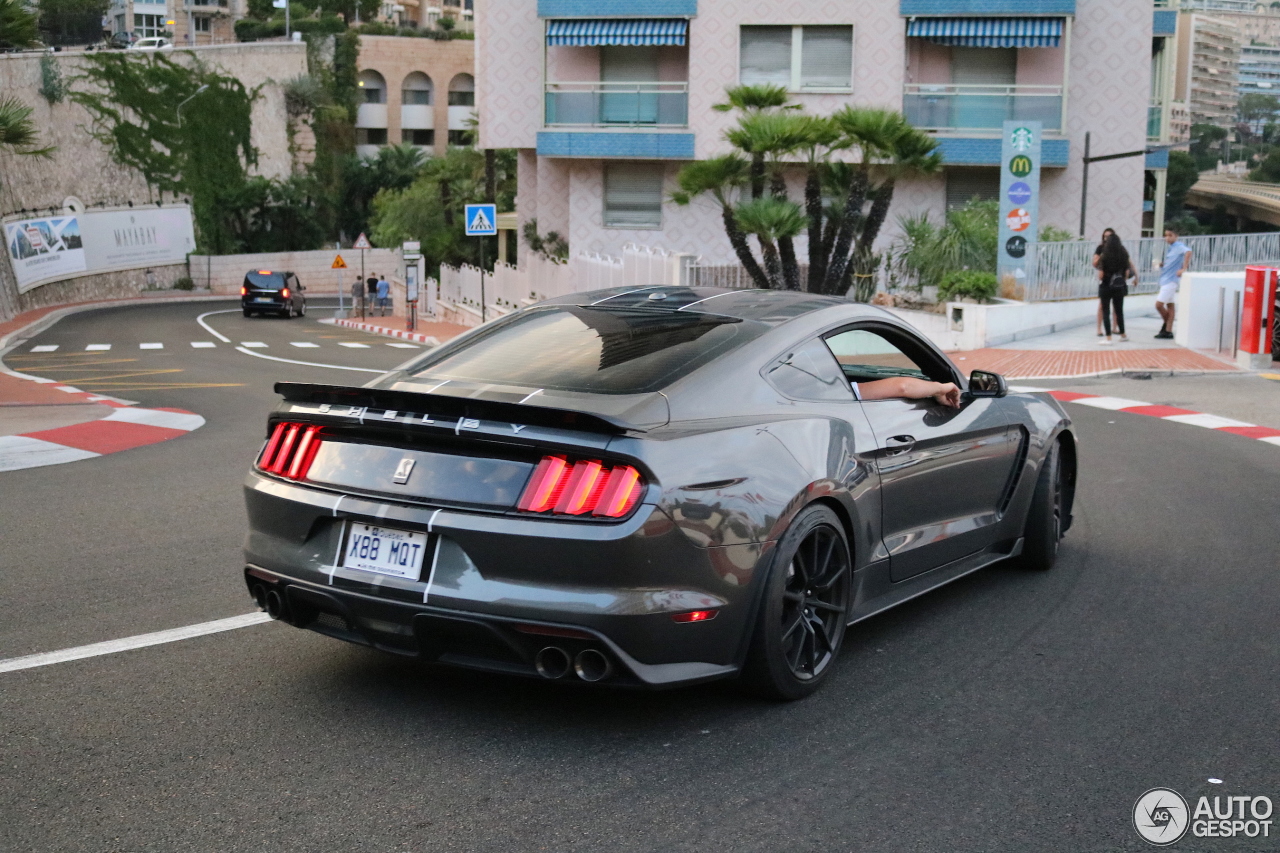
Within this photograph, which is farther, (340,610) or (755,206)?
(755,206)

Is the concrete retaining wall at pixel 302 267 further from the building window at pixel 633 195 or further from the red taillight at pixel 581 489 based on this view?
the red taillight at pixel 581 489

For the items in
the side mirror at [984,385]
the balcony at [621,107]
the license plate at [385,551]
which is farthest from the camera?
the balcony at [621,107]

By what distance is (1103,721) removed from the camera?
4.75m

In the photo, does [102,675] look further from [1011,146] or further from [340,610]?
[1011,146]

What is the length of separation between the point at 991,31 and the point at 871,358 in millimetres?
29549

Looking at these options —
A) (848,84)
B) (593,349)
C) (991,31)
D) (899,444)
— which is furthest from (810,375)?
(991,31)

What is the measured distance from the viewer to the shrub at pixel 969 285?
2328cm

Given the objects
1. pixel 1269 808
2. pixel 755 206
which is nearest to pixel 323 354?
pixel 755 206

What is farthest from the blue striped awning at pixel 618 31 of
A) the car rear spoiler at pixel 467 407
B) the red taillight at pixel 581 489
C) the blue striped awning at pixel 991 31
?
the red taillight at pixel 581 489

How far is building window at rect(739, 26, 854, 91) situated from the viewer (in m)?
34.6

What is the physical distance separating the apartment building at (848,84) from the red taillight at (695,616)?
100ft

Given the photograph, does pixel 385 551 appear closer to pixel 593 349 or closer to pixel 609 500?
pixel 609 500

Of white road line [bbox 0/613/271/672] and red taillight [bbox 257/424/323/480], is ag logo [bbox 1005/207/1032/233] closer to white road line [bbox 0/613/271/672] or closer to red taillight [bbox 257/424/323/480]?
white road line [bbox 0/613/271/672]

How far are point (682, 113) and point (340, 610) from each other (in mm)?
31940
